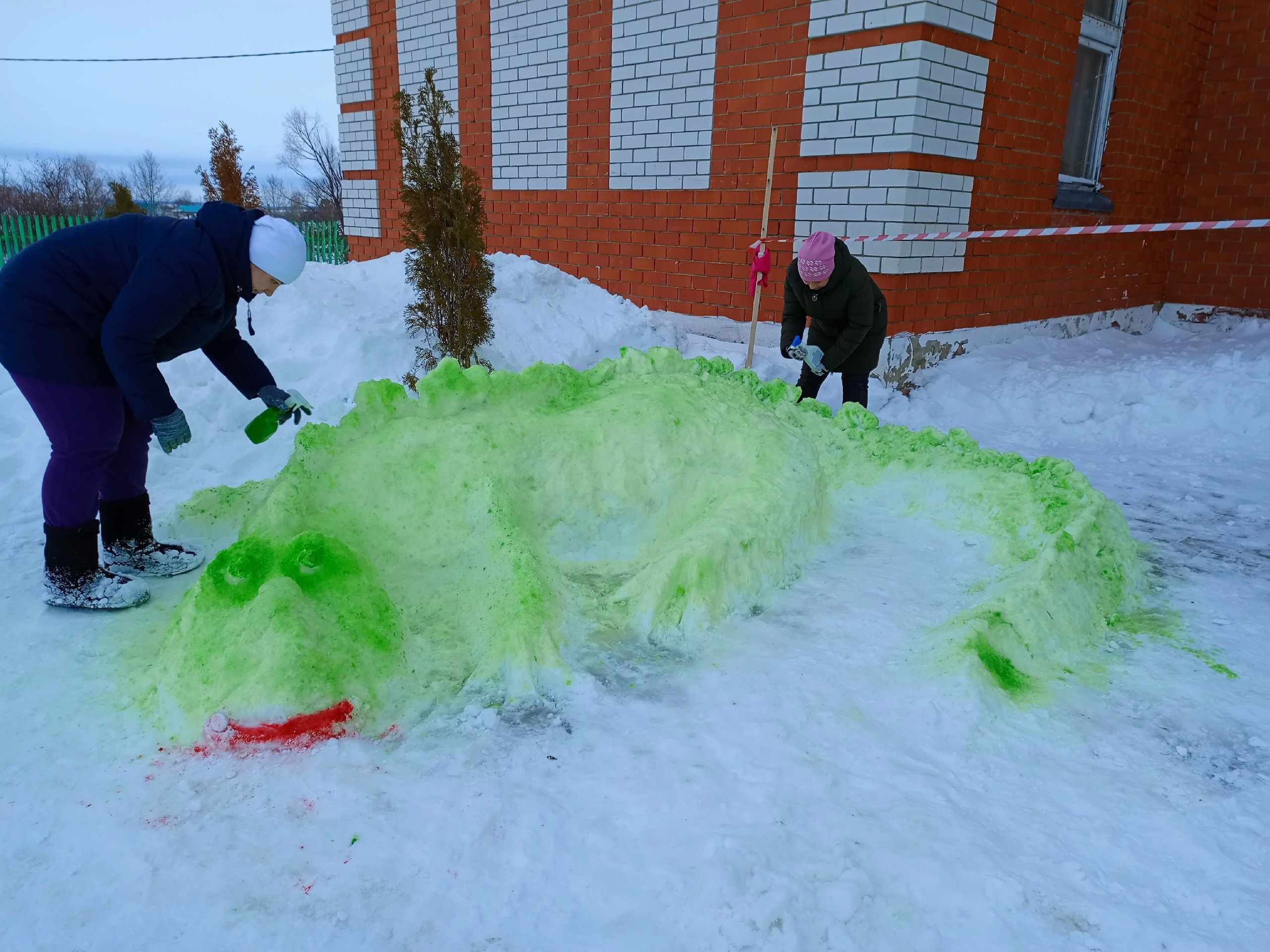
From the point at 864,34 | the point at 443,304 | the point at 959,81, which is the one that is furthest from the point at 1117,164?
the point at 443,304

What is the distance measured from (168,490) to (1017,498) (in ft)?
12.7

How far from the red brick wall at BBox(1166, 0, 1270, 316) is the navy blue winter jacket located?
9589 mm

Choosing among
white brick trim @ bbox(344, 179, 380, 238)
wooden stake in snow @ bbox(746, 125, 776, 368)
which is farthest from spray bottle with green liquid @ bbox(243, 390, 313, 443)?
white brick trim @ bbox(344, 179, 380, 238)

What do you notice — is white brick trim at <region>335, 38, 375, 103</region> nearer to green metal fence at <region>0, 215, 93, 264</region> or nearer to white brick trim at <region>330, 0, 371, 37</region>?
white brick trim at <region>330, 0, 371, 37</region>

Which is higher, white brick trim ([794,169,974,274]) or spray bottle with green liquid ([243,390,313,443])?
white brick trim ([794,169,974,274])

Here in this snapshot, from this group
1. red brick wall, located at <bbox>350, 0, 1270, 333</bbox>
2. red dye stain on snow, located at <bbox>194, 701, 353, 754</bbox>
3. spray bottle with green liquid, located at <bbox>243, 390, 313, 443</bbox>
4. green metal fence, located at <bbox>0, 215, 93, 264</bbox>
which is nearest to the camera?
red dye stain on snow, located at <bbox>194, 701, 353, 754</bbox>

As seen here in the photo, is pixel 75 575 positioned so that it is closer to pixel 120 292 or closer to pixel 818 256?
pixel 120 292

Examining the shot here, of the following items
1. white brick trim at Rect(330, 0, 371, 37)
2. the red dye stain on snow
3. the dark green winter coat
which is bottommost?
the red dye stain on snow

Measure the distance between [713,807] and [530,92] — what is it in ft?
26.0

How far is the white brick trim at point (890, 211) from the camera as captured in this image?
→ 571cm

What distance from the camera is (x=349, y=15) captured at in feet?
33.2

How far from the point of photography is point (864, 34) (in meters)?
5.66

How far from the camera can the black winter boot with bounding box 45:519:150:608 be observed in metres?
2.73

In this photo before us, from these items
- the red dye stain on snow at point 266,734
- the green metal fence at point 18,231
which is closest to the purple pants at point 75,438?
the red dye stain on snow at point 266,734
